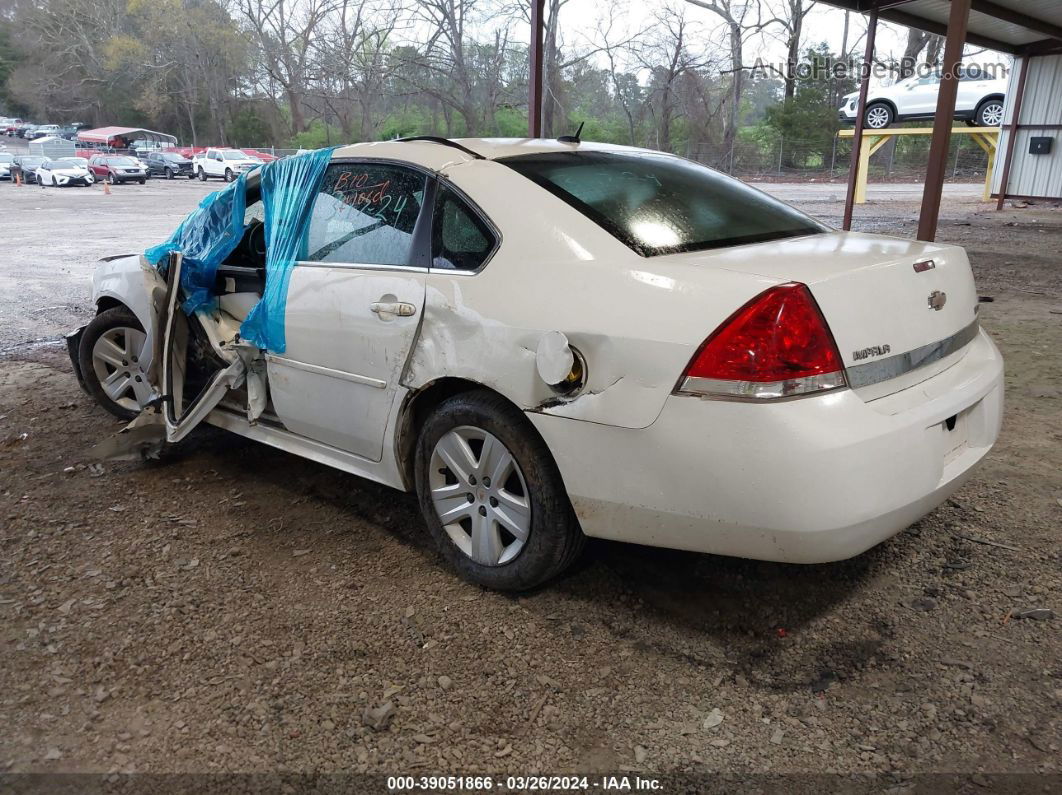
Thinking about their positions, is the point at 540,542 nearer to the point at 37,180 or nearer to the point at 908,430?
the point at 908,430

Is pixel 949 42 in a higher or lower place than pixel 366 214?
higher

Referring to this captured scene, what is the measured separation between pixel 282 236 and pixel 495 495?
1.57 m

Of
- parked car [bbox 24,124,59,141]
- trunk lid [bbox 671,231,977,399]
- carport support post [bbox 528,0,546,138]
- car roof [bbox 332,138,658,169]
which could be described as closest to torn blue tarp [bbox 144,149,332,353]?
car roof [bbox 332,138,658,169]

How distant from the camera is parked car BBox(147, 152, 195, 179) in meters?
37.2

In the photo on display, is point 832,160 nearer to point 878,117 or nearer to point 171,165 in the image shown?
point 878,117

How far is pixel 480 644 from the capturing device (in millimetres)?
2488

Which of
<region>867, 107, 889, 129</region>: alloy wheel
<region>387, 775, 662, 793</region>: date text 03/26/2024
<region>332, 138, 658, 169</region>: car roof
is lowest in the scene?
<region>387, 775, 662, 793</region>: date text 03/26/2024

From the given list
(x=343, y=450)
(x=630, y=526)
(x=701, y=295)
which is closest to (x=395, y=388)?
(x=343, y=450)

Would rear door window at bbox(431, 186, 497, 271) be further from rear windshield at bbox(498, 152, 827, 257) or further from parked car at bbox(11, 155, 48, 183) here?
parked car at bbox(11, 155, 48, 183)

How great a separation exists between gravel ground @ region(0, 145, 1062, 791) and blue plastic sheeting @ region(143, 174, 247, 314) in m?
0.92

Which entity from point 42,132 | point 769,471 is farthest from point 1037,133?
point 42,132

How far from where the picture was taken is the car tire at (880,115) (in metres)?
22.3

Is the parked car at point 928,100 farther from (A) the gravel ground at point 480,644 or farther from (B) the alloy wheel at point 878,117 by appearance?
(A) the gravel ground at point 480,644

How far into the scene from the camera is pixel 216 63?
34.8m
